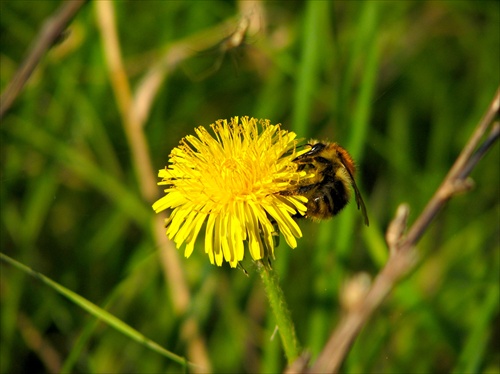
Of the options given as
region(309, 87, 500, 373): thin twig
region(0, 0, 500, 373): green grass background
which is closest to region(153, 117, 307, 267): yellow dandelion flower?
region(309, 87, 500, 373): thin twig

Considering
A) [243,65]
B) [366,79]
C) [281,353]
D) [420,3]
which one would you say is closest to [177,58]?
[243,65]

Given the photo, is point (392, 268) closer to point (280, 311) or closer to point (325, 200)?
point (280, 311)

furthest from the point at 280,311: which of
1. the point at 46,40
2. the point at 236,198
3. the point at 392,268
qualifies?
the point at 46,40

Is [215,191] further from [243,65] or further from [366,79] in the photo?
[243,65]

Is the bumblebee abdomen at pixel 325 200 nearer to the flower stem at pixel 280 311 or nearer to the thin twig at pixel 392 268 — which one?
the flower stem at pixel 280 311

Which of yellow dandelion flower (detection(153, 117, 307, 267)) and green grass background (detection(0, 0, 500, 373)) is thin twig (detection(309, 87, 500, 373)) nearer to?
yellow dandelion flower (detection(153, 117, 307, 267))

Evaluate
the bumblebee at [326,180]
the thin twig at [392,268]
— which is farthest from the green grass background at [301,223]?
the thin twig at [392,268]
